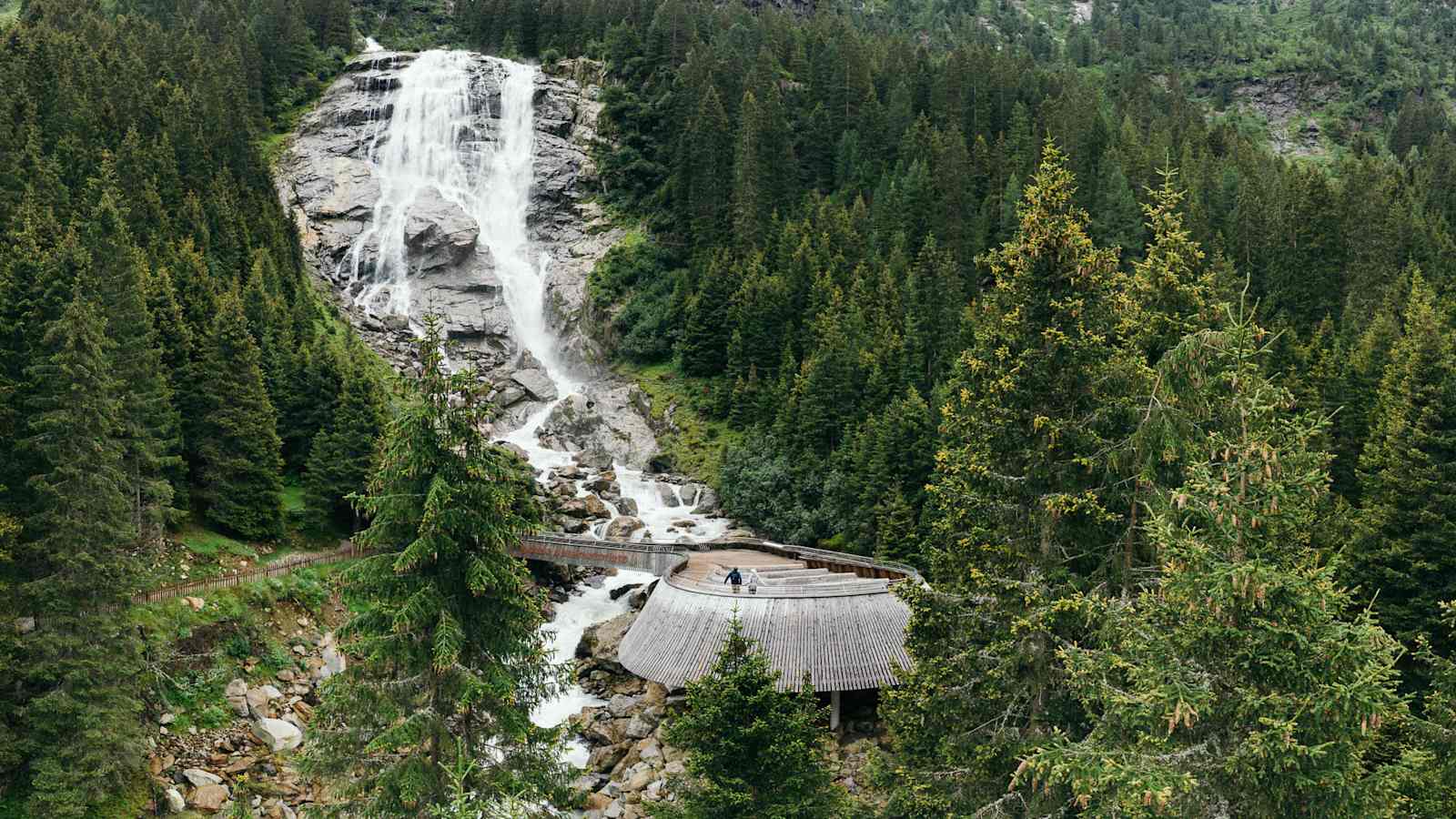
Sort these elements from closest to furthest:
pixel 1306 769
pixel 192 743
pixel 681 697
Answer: pixel 1306 769 → pixel 192 743 → pixel 681 697

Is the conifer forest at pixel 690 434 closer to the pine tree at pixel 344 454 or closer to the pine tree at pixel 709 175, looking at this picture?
the pine tree at pixel 344 454

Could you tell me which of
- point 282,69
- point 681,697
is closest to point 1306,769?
point 681,697

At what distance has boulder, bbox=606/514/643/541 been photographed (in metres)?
58.9

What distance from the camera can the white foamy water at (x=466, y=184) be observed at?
8825 cm

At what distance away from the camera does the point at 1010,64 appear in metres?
104

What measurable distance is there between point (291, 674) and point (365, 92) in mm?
84498

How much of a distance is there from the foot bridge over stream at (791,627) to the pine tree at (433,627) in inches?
656

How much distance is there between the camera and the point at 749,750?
64.5 ft

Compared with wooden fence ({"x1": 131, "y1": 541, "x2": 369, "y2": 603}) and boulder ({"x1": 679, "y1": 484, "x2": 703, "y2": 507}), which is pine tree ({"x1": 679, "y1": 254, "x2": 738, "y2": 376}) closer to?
boulder ({"x1": 679, "y1": 484, "x2": 703, "y2": 507})

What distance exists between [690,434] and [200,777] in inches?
1752

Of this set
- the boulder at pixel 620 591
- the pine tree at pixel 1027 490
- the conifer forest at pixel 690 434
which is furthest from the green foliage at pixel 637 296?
the pine tree at pixel 1027 490

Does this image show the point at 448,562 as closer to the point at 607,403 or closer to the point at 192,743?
the point at 192,743

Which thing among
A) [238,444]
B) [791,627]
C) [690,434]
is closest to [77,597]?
[238,444]

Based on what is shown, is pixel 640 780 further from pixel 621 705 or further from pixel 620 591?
pixel 620 591
